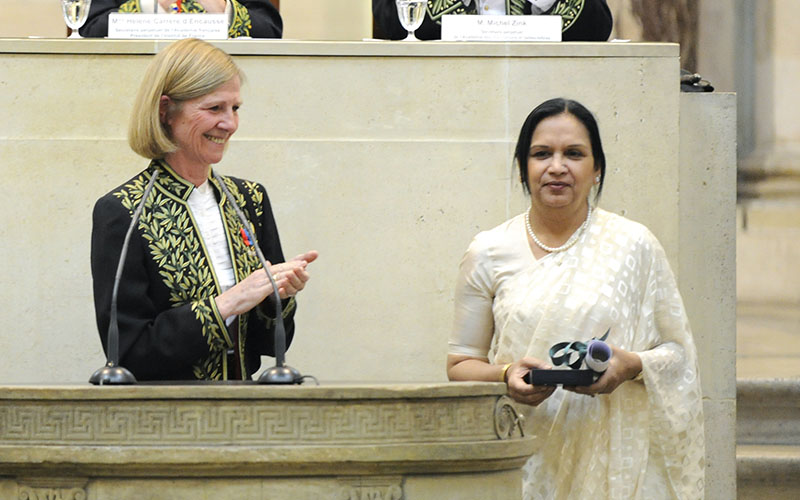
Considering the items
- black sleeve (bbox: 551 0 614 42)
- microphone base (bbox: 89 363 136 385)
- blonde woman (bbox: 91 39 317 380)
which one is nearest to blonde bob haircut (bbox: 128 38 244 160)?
blonde woman (bbox: 91 39 317 380)

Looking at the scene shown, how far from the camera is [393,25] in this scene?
212 inches

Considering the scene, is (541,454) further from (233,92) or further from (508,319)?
(233,92)

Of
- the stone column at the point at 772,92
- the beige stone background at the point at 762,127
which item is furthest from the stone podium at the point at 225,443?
the stone column at the point at 772,92

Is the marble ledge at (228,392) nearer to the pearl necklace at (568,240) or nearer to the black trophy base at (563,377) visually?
the black trophy base at (563,377)

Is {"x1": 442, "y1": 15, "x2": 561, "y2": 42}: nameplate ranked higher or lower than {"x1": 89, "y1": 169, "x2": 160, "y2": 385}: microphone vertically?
higher

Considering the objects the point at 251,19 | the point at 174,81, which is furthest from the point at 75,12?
the point at 174,81

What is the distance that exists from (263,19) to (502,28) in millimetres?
920

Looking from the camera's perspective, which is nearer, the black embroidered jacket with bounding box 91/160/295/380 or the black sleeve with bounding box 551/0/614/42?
the black embroidered jacket with bounding box 91/160/295/380

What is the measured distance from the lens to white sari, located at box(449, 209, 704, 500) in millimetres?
3742

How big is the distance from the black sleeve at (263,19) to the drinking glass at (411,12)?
560mm

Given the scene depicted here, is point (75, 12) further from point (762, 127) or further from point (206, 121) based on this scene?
point (762, 127)

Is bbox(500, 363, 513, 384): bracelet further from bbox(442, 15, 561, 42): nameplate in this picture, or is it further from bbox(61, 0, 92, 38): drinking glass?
bbox(61, 0, 92, 38): drinking glass

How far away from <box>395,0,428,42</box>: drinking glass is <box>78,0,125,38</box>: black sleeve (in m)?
1.00

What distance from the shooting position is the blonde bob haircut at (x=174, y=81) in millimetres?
3654
